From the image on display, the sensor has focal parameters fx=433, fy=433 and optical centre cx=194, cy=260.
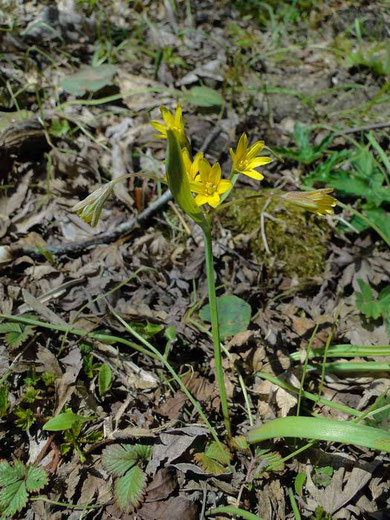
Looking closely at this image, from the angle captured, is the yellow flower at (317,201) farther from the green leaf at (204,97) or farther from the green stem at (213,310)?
the green leaf at (204,97)

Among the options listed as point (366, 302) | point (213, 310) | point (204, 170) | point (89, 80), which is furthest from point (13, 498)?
point (89, 80)

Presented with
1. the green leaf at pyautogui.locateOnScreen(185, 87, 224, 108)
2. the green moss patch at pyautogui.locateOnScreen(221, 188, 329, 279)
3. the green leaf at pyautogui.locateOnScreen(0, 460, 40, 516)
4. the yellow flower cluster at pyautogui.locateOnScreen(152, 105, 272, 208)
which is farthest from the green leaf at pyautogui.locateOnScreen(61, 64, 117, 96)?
the green leaf at pyautogui.locateOnScreen(0, 460, 40, 516)

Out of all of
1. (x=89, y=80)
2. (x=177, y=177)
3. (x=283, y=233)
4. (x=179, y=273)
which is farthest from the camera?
(x=89, y=80)

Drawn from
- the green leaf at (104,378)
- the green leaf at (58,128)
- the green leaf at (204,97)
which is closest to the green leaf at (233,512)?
the green leaf at (104,378)

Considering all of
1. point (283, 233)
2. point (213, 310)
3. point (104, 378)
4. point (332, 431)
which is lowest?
point (104, 378)

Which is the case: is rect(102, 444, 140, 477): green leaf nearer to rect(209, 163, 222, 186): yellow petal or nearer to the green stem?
the green stem

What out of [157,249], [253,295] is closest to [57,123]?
[157,249]

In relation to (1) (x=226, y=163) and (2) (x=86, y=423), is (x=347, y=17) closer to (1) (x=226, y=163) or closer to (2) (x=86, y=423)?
(1) (x=226, y=163)

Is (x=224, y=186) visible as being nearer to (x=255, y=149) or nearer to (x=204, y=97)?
(x=255, y=149)
